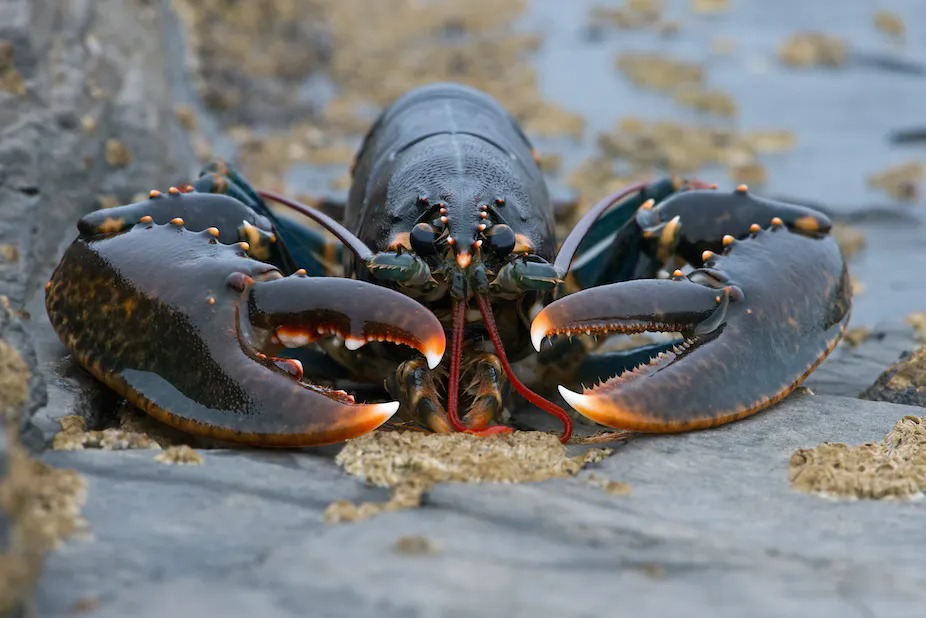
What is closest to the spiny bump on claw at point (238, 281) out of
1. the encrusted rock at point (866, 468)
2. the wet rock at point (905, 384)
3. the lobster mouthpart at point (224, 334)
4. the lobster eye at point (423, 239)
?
the lobster mouthpart at point (224, 334)

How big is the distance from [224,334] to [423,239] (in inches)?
34.1

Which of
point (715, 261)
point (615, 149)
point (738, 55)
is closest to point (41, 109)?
point (715, 261)

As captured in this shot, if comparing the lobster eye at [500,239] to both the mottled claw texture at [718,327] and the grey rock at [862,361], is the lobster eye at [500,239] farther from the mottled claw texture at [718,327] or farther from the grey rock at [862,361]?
the grey rock at [862,361]

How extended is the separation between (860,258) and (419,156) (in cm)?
406

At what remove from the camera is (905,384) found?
4.41 metres

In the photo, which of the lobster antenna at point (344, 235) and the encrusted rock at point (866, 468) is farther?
the lobster antenna at point (344, 235)

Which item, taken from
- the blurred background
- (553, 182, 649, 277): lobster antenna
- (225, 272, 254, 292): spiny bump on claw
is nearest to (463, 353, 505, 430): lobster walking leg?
(553, 182, 649, 277): lobster antenna

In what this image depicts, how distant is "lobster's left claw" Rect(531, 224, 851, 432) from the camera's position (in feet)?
11.6

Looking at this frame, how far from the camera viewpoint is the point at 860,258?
727 centimetres

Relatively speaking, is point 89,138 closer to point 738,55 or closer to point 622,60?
point 622,60

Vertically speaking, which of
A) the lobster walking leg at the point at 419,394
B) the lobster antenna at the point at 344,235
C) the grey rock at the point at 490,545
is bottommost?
the grey rock at the point at 490,545

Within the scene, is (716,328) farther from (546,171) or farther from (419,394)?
(546,171)

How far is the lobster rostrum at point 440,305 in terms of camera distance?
3424mm

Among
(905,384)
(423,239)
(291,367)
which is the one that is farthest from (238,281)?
(905,384)
